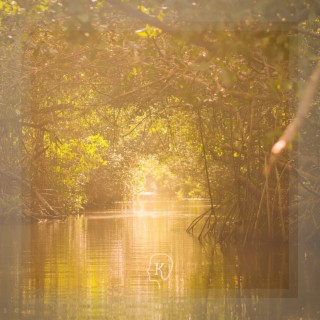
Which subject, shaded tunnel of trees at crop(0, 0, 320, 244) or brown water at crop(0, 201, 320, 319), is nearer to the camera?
shaded tunnel of trees at crop(0, 0, 320, 244)

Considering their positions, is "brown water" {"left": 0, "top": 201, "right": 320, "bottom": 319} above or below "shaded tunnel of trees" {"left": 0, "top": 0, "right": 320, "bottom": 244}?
below

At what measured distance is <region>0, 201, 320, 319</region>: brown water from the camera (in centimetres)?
889

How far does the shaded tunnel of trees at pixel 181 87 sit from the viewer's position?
285 inches

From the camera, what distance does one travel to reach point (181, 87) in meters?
12.9

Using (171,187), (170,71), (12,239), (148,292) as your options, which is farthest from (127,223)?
(171,187)

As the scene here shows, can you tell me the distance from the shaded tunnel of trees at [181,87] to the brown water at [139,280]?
1445 mm

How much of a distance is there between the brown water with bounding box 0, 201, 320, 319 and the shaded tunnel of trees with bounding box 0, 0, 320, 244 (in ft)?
4.74

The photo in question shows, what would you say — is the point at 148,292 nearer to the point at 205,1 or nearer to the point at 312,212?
the point at 205,1

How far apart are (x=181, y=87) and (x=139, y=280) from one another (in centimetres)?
295

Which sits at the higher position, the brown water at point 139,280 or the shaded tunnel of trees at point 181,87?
the shaded tunnel of trees at point 181,87

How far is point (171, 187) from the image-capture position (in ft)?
265

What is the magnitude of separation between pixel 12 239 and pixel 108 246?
281 cm

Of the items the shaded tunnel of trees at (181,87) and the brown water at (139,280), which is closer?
the shaded tunnel of trees at (181,87)

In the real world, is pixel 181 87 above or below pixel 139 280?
above
